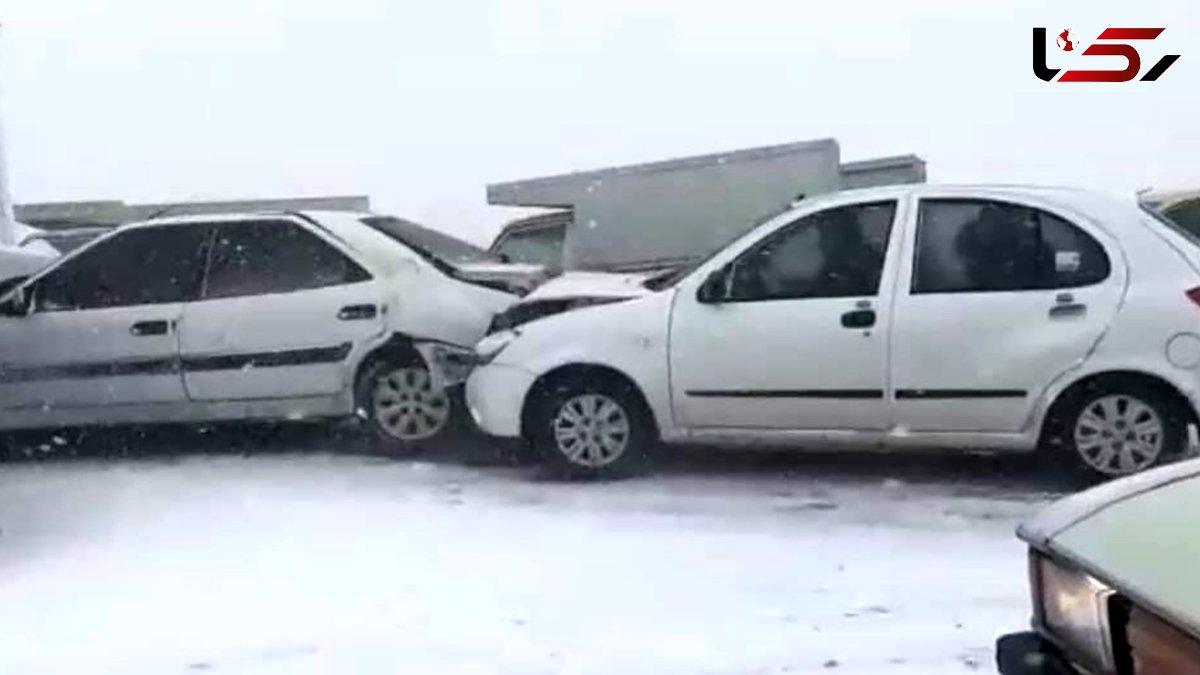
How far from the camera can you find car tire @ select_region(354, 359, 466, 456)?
850cm

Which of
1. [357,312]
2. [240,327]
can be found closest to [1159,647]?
[357,312]

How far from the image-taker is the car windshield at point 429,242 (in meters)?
9.07

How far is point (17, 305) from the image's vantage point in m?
8.77

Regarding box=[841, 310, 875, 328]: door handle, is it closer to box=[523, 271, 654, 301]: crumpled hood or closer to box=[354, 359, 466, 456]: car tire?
box=[523, 271, 654, 301]: crumpled hood

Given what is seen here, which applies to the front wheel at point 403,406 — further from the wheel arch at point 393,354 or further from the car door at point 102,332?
the car door at point 102,332

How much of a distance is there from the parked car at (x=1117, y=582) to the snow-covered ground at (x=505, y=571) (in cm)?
196

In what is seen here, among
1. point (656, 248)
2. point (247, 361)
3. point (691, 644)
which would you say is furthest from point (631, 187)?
point (691, 644)

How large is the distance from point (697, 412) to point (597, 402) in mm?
499

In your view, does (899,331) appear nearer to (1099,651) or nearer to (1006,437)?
(1006,437)

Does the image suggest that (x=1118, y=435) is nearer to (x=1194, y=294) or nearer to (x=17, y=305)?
(x=1194, y=294)

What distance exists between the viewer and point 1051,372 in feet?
23.4

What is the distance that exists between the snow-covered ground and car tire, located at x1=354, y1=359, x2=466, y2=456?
0.57 ft

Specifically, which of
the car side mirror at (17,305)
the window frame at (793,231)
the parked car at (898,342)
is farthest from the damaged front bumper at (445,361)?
the car side mirror at (17,305)

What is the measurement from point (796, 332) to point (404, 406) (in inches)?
89.4
